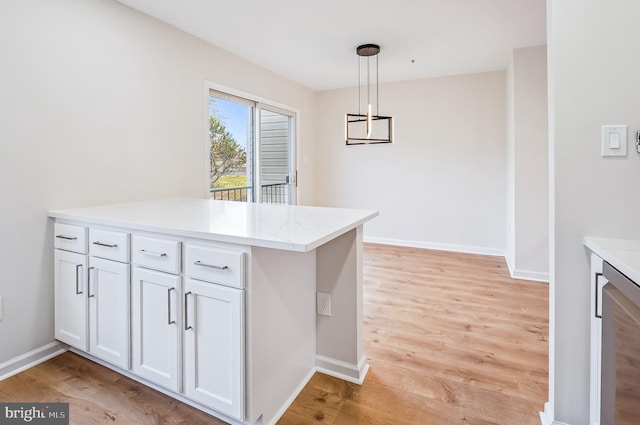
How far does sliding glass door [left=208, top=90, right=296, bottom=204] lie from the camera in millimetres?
3809

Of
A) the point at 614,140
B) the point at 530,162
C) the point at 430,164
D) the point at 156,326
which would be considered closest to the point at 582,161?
the point at 614,140

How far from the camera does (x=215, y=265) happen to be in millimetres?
1479

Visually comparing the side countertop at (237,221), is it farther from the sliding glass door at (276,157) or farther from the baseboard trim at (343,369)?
the sliding glass door at (276,157)

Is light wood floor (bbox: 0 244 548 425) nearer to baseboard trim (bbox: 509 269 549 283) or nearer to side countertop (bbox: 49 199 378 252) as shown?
baseboard trim (bbox: 509 269 549 283)

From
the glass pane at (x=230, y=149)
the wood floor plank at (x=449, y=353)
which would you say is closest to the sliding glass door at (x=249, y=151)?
the glass pane at (x=230, y=149)

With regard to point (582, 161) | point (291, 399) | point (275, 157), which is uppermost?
point (275, 157)

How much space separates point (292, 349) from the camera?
1.77 meters

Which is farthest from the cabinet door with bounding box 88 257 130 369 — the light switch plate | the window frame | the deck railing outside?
the light switch plate

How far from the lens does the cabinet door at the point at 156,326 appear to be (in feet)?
5.33

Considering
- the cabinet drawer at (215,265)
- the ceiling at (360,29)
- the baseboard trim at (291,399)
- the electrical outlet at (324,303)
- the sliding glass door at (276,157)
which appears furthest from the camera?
the sliding glass door at (276,157)

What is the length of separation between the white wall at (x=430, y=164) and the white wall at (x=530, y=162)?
98 centimetres

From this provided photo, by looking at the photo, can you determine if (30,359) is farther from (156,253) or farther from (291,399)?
(291,399)

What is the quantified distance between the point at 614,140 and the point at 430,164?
3757mm

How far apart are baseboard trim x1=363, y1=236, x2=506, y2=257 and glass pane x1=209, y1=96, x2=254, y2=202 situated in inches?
88.6
